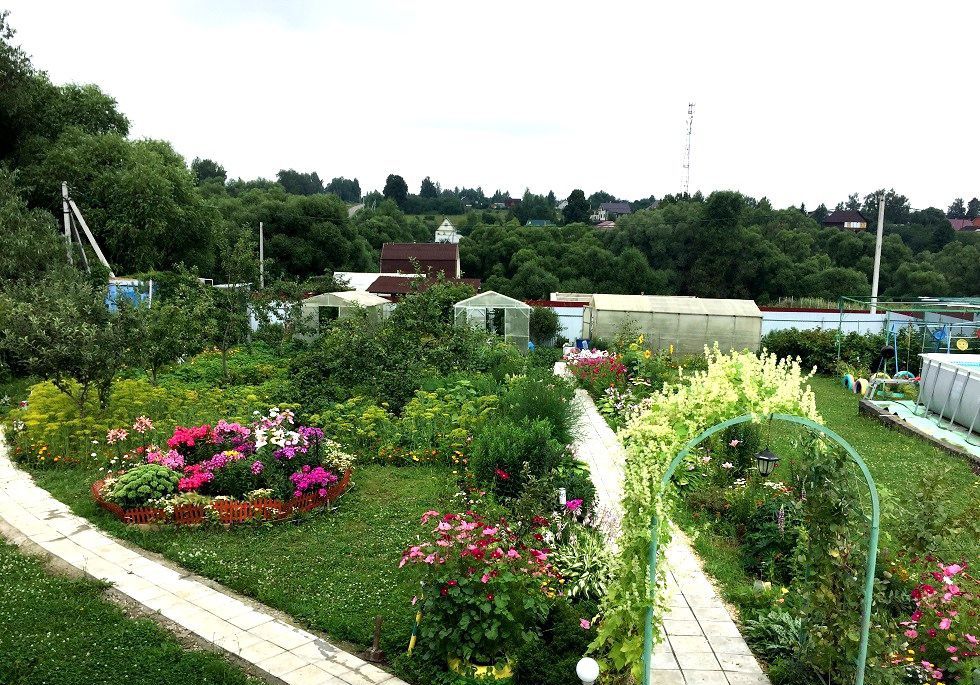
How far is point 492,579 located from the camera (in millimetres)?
4680

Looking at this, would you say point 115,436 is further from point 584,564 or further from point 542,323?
point 542,323

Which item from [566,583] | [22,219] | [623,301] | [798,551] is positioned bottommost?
[566,583]

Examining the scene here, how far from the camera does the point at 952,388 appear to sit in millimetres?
11742

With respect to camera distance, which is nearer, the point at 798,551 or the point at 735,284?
the point at 798,551

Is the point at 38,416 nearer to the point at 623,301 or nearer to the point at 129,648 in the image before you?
the point at 129,648

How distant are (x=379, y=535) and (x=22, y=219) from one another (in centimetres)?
1562

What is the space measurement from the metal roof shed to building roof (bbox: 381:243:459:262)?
25.5 m

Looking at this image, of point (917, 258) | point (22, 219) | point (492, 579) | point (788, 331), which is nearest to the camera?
point (492, 579)

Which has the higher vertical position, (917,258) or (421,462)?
(917,258)

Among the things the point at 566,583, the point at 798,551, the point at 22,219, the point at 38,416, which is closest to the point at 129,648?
the point at 566,583

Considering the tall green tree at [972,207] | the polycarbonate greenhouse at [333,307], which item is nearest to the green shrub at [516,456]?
the polycarbonate greenhouse at [333,307]

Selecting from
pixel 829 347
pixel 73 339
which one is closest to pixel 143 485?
pixel 73 339

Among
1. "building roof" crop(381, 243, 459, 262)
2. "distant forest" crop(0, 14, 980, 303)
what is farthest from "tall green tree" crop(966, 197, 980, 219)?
"building roof" crop(381, 243, 459, 262)

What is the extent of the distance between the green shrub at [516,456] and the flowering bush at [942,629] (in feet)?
12.1
